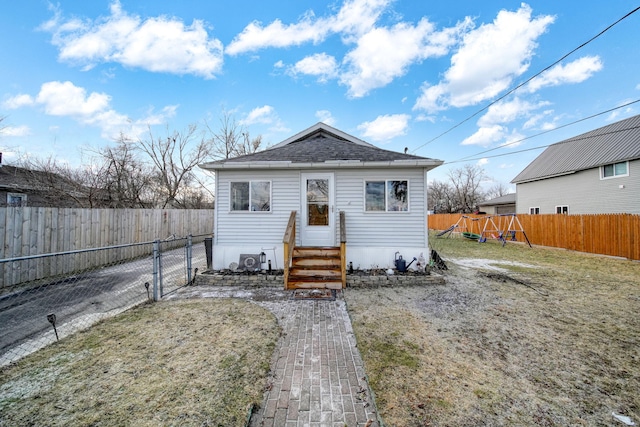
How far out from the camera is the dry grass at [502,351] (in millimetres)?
2355

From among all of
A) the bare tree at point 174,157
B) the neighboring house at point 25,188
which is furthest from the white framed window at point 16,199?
the bare tree at point 174,157

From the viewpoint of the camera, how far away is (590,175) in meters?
14.9

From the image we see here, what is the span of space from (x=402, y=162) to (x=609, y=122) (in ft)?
64.5

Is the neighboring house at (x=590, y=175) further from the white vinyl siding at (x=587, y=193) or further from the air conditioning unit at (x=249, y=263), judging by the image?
the air conditioning unit at (x=249, y=263)

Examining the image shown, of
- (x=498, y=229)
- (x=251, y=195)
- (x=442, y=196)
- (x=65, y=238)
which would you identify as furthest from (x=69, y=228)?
(x=442, y=196)

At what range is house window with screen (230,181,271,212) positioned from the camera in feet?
24.5

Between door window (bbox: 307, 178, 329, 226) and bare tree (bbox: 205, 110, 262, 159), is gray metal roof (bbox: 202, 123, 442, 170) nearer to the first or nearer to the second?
door window (bbox: 307, 178, 329, 226)

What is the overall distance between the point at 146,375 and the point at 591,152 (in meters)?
23.6

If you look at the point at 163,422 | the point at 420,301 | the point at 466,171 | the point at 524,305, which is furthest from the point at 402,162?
the point at 466,171

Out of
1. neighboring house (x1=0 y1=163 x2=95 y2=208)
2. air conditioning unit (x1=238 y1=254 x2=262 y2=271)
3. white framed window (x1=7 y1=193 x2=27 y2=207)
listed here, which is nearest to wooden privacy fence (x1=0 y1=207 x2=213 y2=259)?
neighboring house (x1=0 y1=163 x2=95 y2=208)

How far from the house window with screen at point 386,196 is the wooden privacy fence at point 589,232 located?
32.8ft

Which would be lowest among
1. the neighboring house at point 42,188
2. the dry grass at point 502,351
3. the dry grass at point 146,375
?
the dry grass at point 502,351

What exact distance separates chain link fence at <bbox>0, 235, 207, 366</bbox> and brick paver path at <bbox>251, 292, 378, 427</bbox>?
3.29m

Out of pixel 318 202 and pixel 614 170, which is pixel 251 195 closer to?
pixel 318 202
